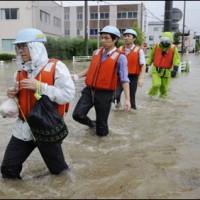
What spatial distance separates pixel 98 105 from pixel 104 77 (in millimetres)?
455

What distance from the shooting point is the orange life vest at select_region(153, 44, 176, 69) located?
899 centimetres

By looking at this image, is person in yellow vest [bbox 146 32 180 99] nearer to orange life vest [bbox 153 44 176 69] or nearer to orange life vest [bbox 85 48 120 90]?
orange life vest [bbox 153 44 176 69]

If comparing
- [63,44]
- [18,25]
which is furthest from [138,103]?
[18,25]

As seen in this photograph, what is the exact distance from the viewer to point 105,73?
17.4ft

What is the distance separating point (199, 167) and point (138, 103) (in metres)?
4.83

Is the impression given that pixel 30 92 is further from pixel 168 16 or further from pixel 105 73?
pixel 168 16

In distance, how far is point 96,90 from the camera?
5.43 meters

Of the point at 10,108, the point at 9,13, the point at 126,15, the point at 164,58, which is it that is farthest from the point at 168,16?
the point at 126,15

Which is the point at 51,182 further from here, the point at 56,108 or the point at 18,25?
the point at 18,25

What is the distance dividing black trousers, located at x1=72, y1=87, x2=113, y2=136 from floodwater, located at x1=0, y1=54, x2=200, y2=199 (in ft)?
0.76

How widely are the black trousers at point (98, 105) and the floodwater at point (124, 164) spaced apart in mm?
230

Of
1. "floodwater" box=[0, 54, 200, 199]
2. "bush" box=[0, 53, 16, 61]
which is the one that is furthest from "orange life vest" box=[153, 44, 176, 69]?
"bush" box=[0, 53, 16, 61]

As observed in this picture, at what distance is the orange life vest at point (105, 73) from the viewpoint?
209 inches

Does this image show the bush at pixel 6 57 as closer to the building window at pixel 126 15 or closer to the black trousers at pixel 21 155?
the black trousers at pixel 21 155
